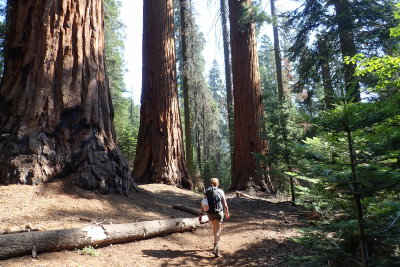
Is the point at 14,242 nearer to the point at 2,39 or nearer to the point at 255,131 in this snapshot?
the point at 2,39

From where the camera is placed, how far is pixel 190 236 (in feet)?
21.5

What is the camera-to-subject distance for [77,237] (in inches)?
170

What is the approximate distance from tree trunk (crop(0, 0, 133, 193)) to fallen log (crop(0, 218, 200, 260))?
4.64ft

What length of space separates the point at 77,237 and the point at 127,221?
1329mm

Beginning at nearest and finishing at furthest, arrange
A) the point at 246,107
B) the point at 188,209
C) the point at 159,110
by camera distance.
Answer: the point at 188,209, the point at 159,110, the point at 246,107

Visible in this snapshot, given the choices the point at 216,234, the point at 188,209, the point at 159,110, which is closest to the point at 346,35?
the point at 159,110

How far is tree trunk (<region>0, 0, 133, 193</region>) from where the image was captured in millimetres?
5785

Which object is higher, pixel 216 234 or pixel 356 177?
pixel 356 177

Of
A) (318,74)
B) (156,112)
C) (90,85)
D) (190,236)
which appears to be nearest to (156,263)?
(190,236)

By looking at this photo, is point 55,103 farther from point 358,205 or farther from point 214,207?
point 358,205

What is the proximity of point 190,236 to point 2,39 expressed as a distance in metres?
8.05

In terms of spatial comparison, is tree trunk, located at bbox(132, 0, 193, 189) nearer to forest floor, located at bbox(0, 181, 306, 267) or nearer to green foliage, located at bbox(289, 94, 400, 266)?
forest floor, located at bbox(0, 181, 306, 267)

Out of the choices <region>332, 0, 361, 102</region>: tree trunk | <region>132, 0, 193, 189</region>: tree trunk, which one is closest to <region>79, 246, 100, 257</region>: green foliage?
<region>132, 0, 193, 189</region>: tree trunk

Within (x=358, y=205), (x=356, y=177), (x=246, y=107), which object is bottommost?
(x=358, y=205)
